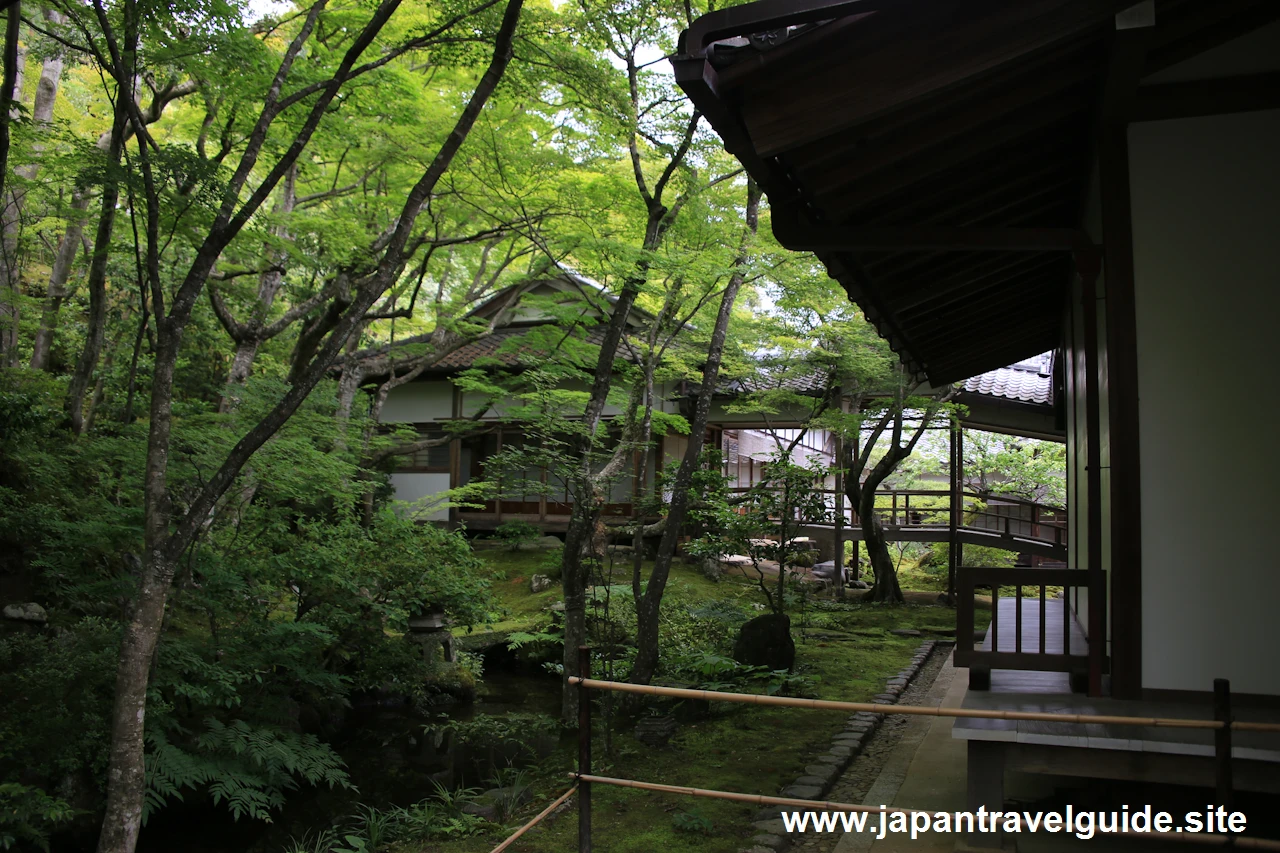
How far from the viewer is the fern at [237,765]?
626cm

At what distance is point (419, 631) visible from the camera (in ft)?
33.0

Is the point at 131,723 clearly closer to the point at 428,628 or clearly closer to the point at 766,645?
the point at 428,628

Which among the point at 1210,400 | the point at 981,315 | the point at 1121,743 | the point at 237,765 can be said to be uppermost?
the point at 981,315

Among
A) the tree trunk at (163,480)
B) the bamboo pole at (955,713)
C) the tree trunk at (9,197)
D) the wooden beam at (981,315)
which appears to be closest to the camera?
the bamboo pole at (955,713)

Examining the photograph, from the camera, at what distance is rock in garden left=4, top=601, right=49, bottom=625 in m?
7.68

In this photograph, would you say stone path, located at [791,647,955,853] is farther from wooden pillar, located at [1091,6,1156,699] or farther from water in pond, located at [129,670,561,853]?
water in pond, located at [129,670,561,853]

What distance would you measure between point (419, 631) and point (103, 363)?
628 centimetres

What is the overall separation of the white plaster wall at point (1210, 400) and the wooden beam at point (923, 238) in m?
0.43

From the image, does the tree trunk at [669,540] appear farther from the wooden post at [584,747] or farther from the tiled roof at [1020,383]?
the tiled roof at [1020,383]

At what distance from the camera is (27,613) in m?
7.76

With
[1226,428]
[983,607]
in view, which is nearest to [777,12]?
[1226,428]

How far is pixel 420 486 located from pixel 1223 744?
60.3 feet

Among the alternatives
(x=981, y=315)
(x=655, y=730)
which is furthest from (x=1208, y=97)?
(x=655, y=730)

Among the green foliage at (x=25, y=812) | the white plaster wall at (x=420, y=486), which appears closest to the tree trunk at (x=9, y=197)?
the green foliage at (x=25, y=812)
